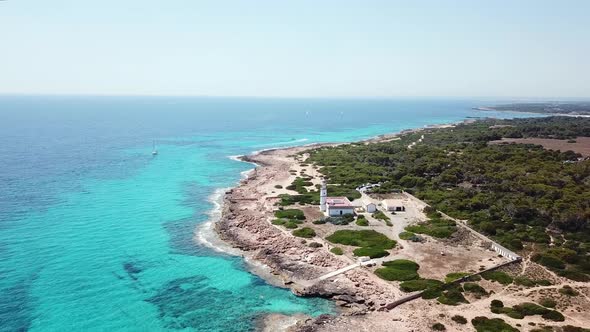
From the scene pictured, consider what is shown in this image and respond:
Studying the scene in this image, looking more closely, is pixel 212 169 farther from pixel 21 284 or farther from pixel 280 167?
pixel 21 284

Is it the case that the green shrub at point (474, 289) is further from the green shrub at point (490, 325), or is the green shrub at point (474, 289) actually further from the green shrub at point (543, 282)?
the green shrub at point (543, 282)

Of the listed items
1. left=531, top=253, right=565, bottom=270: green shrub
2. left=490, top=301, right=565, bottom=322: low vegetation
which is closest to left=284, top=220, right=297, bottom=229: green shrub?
left=490, top=301, right=565, bottom=322: low vegetation

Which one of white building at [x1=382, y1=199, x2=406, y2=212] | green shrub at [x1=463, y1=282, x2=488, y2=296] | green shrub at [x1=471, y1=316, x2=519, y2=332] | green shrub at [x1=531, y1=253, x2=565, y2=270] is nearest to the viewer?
green shrub at [x1=471, y1=316, x2=519, y2=332]

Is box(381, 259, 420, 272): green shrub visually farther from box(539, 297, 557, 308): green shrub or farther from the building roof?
the building roof

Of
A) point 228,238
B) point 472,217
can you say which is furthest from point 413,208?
point 228,238

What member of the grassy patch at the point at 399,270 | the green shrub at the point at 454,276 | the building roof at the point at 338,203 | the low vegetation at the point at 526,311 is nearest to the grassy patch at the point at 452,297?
the green shrub at the point at 454,276

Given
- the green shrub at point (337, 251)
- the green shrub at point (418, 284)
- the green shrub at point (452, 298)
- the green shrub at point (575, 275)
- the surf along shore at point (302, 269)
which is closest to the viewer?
the surf along shore at point (302, 269)
